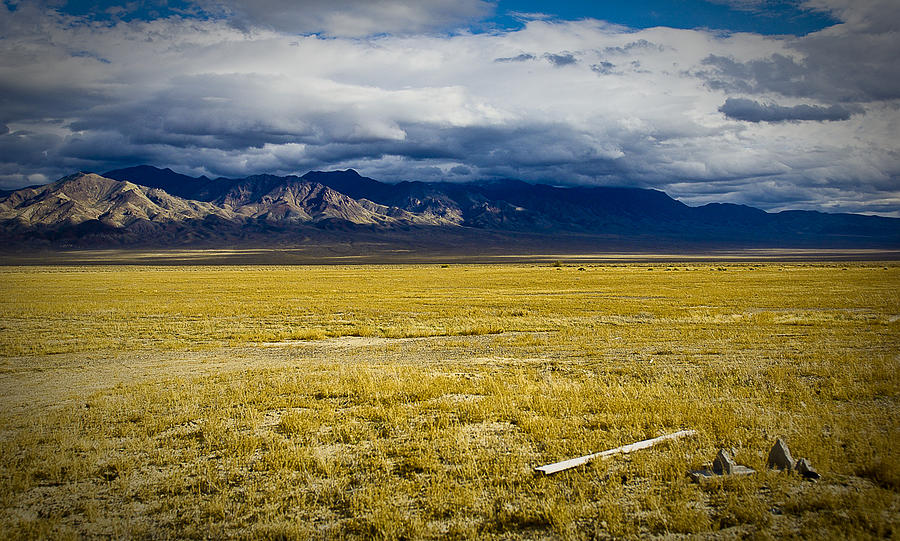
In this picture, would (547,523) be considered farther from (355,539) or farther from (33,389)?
(33,389)

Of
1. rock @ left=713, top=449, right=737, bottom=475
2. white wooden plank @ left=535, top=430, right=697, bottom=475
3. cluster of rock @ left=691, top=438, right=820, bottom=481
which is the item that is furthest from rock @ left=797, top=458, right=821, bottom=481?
white wooden plank @ left=535, top=430, right=697, bottom=475

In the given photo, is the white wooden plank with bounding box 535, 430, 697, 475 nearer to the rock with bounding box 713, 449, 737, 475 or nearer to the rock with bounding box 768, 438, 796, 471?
the rock with bounding box 713, 449, 737, 475

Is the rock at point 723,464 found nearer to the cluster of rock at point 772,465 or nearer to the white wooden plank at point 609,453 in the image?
the cluster of rock at point 772,465

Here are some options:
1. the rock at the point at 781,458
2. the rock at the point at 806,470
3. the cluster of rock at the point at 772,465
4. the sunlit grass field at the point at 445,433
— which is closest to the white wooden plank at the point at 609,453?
the sunlit grass field at the point at 445,433

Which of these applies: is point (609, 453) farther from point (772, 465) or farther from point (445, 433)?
point (445, 433)

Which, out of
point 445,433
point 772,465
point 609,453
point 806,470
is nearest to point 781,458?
point 772,465

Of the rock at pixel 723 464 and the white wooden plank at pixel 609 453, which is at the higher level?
the rock at pixel 723 464

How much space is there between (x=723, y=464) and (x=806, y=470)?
1.08m

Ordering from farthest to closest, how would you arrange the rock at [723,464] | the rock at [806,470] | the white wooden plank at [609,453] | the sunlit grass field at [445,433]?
the white wooden plank at [609,453] < the rock at [723,464] < the rock at [806,470] < the sunlit grass field at [445,433]

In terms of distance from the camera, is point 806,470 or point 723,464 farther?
point 723,464

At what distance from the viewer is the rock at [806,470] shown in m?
7.74

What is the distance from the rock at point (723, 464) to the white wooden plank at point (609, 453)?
44.2 inches

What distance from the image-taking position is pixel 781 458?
26.5 feet

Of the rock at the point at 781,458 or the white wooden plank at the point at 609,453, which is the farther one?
the white wooden plank at the point at 609,453
